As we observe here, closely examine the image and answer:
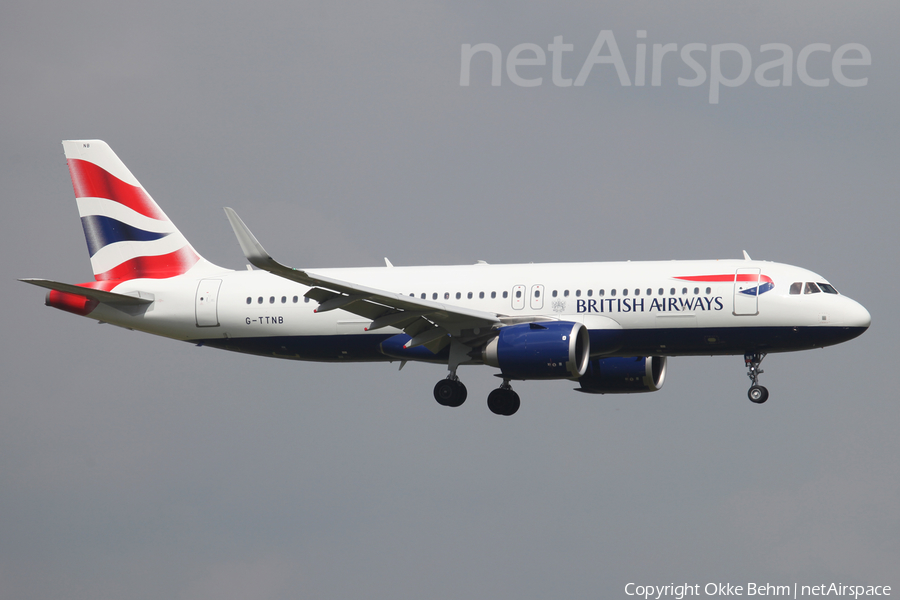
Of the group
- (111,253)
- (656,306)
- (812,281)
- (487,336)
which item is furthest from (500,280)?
(111,253)

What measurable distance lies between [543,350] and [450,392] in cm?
540

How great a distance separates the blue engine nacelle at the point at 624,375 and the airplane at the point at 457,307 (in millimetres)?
51

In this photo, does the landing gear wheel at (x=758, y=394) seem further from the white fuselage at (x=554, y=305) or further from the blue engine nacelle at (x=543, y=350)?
the blue engine nacelle at (x=543, y=350)

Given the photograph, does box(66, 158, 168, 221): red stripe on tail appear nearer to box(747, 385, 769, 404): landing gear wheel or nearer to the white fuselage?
the white fuselage

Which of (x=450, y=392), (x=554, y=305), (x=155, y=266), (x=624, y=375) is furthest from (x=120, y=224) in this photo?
(x=624, y=375)

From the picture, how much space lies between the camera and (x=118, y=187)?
50.4 meters

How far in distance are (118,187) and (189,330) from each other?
734cm

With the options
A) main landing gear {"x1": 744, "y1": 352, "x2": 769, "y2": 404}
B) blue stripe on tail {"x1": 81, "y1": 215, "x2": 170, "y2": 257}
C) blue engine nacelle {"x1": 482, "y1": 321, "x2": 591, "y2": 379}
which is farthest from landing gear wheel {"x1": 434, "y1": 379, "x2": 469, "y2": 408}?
blue stripe on tail {"x1": 81, "y1": 215, "x2": 170, "y2": 257}

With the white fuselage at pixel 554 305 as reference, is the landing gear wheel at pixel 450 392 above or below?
below

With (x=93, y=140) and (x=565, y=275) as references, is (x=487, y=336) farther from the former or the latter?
(x=93, y=140)

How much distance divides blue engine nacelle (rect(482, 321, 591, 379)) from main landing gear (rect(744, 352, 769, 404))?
5.73 metres

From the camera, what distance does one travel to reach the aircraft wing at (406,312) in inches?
1526

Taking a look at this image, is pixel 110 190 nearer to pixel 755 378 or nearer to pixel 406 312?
pixel 406 312

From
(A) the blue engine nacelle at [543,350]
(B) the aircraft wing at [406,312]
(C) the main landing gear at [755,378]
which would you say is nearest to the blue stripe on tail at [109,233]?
(B) the aircraft wing at [406,312]
